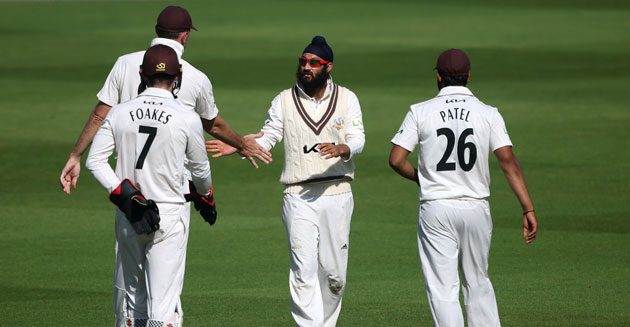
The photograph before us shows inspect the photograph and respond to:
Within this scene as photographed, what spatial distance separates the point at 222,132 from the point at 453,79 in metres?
1.97

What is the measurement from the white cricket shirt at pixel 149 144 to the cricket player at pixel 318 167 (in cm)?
147

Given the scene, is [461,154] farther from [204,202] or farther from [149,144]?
[149,144]

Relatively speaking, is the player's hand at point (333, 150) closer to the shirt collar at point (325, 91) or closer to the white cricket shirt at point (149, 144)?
the shirt collar at point (325, 91)

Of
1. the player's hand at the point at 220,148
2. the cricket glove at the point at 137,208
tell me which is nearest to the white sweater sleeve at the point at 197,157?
the cricket glove at the point at 137,208

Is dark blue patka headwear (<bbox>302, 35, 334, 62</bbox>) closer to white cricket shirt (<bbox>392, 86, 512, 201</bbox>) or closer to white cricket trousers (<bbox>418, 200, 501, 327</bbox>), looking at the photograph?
white cricket shirt (<bbox>392, 86, 512, 201</bbox>)

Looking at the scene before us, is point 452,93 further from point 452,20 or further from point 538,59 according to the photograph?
point 452,20

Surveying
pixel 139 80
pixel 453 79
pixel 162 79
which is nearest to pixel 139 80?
pixel 139 80

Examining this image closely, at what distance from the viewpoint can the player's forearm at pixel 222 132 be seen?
9664 mm

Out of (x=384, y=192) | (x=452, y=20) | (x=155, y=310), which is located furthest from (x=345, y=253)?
(x=452, y=20)

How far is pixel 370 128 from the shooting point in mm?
21219

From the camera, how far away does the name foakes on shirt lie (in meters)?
7.90

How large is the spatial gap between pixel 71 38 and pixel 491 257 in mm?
22051

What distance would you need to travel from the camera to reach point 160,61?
7.96 metres

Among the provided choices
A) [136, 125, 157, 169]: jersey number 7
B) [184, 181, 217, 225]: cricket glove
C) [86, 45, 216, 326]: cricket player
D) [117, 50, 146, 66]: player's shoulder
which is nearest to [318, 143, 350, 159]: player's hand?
[184, 181, 217, 225]: cricket glove
